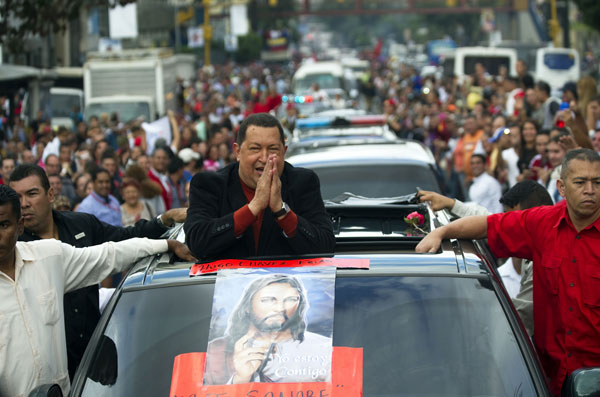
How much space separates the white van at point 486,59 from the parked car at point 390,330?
35088 mm

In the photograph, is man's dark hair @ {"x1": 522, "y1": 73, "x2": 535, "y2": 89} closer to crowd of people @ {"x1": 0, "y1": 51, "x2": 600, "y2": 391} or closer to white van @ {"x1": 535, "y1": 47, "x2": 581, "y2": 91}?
crowd of people @ {"x1": 0, "y1": 51, "x2": 600, "y2": 391}

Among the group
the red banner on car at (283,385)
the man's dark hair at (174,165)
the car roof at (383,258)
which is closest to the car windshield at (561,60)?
the man's dark hair at (174,165)

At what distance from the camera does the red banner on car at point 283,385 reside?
12.1 ft

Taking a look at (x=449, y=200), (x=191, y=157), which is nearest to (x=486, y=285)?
(x=449, y=200)

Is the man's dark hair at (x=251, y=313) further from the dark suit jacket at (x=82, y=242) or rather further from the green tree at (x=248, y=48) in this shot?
the green tree at (x=248, y=48)

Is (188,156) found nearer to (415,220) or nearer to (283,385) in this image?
(415,220)

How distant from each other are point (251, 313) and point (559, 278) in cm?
142

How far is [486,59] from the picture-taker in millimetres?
40375

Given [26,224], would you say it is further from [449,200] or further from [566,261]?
[566,261]

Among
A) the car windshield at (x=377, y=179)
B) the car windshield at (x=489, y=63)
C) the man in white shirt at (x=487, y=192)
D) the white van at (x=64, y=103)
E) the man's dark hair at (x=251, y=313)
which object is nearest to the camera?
the man's dark hair at (x=251, y=313)

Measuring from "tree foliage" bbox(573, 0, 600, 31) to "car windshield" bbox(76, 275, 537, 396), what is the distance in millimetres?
38995

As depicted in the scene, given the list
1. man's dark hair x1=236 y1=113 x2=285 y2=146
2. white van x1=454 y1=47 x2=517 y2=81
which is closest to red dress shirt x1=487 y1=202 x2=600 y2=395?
man's dark hair x1=236 y1=113 x2=285 y2=146

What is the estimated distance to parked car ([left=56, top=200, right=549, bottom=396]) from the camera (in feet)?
12.5

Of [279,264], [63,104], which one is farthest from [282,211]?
[63,104]
